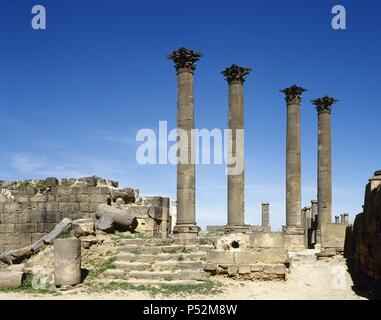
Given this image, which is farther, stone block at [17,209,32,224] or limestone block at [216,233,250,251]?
stone block at [17,209,32,224]

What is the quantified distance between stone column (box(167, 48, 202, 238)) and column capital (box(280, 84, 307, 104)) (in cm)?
807

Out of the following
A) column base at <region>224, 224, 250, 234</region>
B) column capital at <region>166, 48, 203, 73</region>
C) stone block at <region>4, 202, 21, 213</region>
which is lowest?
Answer: column base at <region>224, 224, 250, 234</region>

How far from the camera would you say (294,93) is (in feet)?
87.6

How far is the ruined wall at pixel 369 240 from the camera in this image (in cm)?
1113

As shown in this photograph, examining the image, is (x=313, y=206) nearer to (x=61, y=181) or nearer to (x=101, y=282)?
(x=61, y=181)

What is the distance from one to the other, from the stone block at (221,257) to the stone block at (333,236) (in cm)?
405

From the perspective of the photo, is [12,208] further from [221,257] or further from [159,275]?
[221,257]

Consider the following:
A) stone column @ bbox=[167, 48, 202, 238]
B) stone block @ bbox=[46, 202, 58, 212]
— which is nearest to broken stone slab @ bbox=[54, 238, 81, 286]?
stone block @ bbox=[46, 202, 58, 212]

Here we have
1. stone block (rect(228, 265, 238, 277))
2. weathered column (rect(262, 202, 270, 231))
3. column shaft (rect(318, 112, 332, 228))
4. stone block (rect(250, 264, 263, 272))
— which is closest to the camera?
stone block (rect(250, 264, 263, 272))

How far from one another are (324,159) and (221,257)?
15.4 m

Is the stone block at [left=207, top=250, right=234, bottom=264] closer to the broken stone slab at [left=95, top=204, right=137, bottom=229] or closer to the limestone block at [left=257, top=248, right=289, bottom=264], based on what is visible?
the limestone block at [left=257, top=248, right=289, bottom=264]

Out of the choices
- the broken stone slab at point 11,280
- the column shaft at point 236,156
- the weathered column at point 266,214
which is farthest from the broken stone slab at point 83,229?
the weathered column at point 266,214

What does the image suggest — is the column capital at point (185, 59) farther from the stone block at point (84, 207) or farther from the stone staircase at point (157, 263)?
the stone staircase at point (157, 263)

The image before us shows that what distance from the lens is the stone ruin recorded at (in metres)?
13.7
